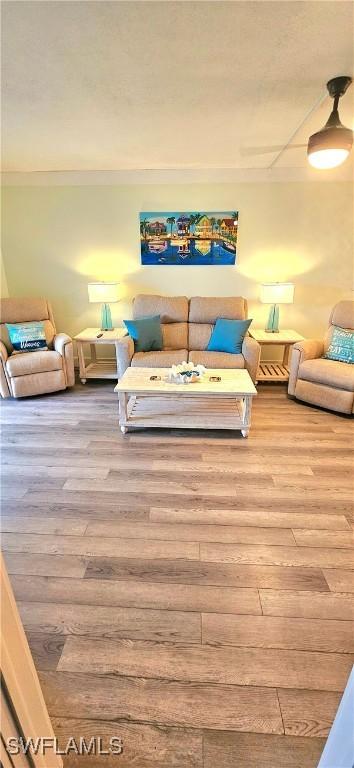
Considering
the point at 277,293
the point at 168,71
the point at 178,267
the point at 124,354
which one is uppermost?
the point at 168,71

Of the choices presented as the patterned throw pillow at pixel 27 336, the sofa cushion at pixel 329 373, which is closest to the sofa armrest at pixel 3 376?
the patterned throw pillow at pixel 27 336

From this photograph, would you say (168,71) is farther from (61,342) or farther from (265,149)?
(61,342)

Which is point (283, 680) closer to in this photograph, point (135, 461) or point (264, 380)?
point (135, 461)

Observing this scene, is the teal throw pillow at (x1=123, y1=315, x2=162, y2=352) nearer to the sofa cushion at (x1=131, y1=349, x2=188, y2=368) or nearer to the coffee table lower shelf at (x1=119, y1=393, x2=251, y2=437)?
the sofa cushion at (x1=131, y1=349, x2=188, y2=368)

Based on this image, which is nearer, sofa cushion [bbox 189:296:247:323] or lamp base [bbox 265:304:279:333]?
sofa cushion [bbox 189:296:247:323]

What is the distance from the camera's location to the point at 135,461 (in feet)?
7.75

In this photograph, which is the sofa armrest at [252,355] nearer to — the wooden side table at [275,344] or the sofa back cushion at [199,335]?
the wooden side table at [275,344]

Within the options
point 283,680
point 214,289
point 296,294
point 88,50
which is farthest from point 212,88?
point 283,680

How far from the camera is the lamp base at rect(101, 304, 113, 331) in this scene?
3939 mm

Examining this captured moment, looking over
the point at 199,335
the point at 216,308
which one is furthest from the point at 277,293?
the point at 199,335

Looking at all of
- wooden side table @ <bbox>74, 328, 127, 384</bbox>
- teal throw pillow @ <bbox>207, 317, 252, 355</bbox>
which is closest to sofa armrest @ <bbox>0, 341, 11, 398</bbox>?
wooden side table @ <bbox>74, 328, 127, 384</bbox>

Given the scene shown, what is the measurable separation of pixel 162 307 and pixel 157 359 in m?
0.77

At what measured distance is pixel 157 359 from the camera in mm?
3369

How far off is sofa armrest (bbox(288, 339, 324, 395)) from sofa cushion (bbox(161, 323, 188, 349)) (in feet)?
4.00
